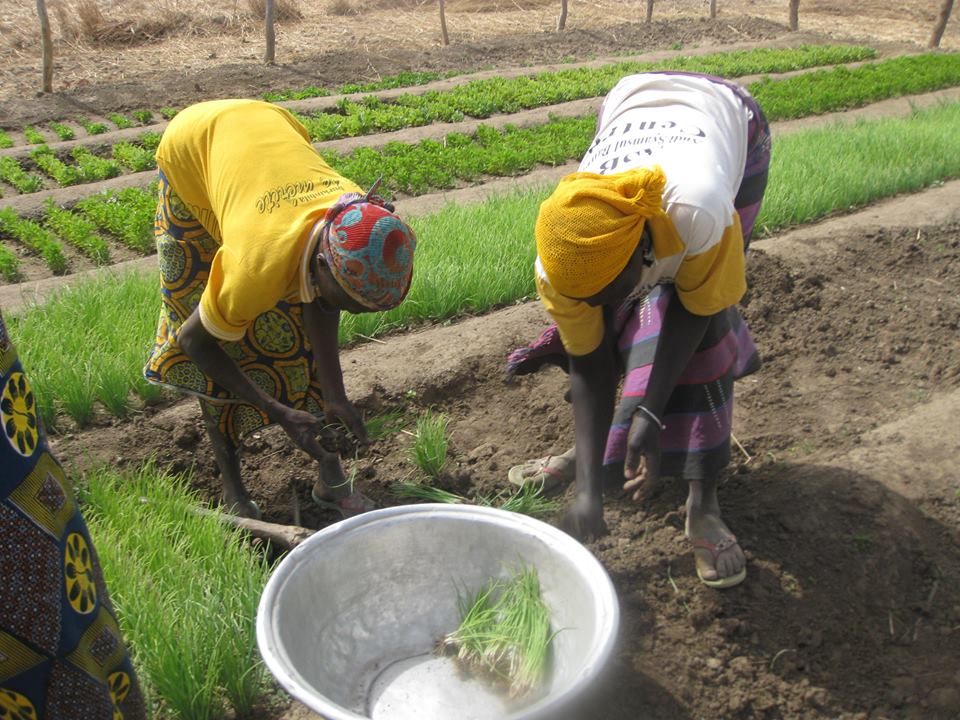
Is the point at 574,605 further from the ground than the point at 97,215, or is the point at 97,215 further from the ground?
the point at 574,605

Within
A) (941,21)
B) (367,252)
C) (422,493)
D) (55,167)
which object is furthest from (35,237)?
(941,21)

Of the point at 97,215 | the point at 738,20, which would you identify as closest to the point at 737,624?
the point at 97,215

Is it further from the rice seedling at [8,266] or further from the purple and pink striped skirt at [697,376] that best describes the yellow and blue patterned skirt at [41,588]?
the rice seedling at [8,266]

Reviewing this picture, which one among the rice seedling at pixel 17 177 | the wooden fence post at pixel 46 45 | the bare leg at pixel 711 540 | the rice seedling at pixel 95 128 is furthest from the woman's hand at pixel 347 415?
the wooden fence post at pixel 46 45

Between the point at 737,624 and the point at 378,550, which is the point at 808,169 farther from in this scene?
the point at 378,550

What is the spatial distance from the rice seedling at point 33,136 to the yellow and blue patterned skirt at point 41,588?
941 cm

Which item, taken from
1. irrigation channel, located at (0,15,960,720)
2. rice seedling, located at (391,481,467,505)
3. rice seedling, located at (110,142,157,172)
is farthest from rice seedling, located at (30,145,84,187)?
rice seedling, located at (391,481,467,505)

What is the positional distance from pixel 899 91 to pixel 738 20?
868 cm

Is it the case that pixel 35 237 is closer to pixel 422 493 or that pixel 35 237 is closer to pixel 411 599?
pixel 422 493

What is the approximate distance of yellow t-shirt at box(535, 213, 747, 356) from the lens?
239 cm

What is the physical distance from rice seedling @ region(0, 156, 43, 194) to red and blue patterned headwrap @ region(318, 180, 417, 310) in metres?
6.83

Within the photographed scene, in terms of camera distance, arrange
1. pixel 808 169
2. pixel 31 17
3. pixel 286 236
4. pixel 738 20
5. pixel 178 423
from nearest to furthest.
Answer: pixel 286 236
pixel 178 423
pixel 808 169
pixel 31 17
pixel 738 20

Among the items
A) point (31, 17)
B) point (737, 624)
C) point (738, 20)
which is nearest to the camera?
point (737, 624)

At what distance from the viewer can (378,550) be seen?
2.31 metres
